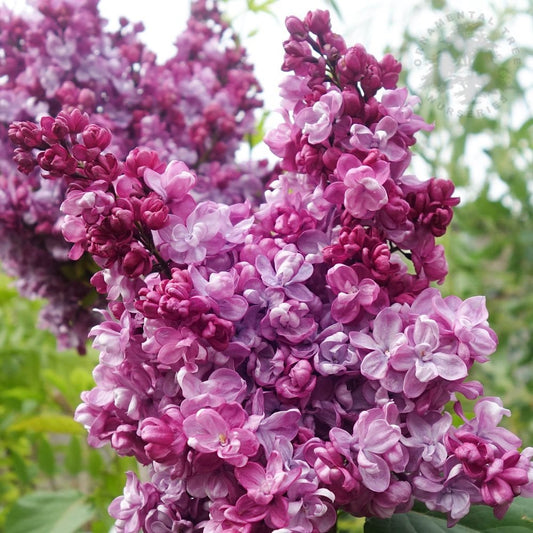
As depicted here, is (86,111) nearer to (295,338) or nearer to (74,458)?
(295,338)

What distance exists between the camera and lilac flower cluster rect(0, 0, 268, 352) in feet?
2.23

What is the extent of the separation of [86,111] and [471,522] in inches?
18.1

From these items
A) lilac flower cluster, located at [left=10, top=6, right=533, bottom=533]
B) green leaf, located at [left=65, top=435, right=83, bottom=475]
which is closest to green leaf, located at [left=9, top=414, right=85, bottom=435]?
green leaf, located at [left=65, top=435, right=83, bottom=475]

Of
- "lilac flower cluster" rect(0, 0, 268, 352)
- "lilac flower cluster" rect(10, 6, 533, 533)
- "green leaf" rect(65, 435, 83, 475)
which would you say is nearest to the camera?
"lilac flower cluster" rect(10, 6, 533, 533)

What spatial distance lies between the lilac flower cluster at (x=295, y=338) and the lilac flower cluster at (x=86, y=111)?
11.2 inches

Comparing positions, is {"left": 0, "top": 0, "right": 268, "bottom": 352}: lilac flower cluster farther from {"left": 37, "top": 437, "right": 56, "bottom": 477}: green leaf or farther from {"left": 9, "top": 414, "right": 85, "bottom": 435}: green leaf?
{"left": 37, "top": 437, "right": 56, "bottom": 477}: green leaf

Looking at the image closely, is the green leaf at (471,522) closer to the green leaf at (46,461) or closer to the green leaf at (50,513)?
the green leaf at (50,513)

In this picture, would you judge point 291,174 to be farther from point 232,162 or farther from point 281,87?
point 232,162

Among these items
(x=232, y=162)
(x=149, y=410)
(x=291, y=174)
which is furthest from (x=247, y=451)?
(x=232, y=162)

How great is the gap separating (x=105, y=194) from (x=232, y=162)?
0.40 meters

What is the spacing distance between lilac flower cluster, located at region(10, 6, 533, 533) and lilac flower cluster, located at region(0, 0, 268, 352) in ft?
0.93

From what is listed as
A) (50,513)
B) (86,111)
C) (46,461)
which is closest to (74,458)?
(46,461)

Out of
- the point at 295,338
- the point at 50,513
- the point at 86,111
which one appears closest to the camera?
the point at 295,338

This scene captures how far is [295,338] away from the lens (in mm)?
373
